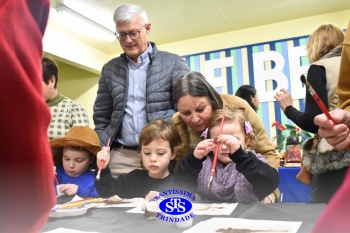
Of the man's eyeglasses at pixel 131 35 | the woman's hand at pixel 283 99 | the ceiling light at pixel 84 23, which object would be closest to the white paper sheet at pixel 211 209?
the woman's hand at pixel 283 99

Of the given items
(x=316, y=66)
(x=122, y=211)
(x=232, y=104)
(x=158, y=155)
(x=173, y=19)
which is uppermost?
(x=173, y=19)

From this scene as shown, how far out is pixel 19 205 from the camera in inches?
12.1

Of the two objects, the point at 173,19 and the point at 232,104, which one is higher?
the point at 173,19

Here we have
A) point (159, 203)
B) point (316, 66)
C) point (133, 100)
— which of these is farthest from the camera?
point (133, 100)

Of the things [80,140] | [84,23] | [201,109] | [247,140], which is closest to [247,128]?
[247,140]

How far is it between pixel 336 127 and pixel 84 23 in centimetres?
385

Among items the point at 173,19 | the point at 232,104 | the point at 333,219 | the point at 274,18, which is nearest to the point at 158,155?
the point at 232,104

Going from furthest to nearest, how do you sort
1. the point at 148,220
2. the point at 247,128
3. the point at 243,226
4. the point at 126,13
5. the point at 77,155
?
the point at 77,155, the point at 126,13, the point at 247,128, the point at 148,220, the point at 243,226

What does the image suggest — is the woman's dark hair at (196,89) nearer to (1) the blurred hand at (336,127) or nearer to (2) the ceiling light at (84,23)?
(1) the blurred hand at (336,127)

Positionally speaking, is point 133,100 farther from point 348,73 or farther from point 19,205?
point 19,205

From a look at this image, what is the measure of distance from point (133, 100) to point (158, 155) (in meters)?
0.38

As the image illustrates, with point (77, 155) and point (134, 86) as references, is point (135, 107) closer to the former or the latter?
point (134, 86)

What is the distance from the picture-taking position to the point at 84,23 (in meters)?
4.18

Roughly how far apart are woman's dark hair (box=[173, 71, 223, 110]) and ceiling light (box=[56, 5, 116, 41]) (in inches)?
106
